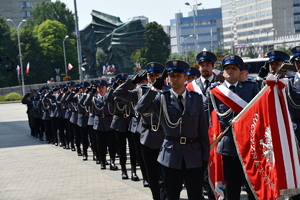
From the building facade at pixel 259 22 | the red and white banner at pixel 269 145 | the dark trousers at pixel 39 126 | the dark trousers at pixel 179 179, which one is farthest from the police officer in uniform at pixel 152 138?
the building facade at pixel 259 22

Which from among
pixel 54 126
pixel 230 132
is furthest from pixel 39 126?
pixel 230 132

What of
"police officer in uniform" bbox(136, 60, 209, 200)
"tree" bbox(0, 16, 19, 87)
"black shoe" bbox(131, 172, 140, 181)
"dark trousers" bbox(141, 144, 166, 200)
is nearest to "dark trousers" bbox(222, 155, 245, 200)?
"police officer in uniform" bbox(136, 60, 209, 200)

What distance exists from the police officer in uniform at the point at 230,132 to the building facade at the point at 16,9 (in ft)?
418

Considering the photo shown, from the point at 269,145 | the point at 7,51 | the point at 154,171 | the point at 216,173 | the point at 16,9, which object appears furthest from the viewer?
the point at 16,9

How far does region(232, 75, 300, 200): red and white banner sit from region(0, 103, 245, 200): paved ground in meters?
2.78

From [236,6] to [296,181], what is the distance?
164611 millimetres

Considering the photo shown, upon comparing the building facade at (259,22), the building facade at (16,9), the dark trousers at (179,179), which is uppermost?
the building facade at (16,9)

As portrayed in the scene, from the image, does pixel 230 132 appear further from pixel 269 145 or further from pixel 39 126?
pixel 39 126

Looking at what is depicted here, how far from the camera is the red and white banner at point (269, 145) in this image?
6734mm

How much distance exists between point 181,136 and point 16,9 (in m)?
130

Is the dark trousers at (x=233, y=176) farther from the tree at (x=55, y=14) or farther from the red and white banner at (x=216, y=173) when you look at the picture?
the tree at (x=55, y=14)

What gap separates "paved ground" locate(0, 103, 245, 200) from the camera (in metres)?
10.6

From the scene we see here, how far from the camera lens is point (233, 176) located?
737 centimetres

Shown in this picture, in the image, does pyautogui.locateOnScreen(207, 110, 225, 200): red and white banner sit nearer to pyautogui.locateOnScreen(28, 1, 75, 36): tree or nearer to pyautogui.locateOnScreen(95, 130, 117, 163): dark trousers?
pyautogui.locateOnScreen(95, 130, 117, 163): dark trousers
